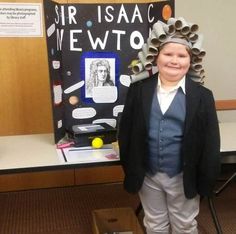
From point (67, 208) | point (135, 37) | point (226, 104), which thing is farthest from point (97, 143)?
point (226, 104)

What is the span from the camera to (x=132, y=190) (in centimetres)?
166

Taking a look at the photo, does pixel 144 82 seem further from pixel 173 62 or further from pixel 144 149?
pixel 144 149

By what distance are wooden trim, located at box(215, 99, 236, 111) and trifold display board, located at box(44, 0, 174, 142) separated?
1217 millimetres

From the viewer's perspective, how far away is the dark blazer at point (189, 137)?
1515 millimetres

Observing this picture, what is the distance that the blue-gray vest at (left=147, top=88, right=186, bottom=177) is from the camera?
5.06 feet

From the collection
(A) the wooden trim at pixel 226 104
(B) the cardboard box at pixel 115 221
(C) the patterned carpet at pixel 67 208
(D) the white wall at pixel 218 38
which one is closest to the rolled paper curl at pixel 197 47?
(B) the cardboard box at pixel 115 221

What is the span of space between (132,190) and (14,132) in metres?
1.41

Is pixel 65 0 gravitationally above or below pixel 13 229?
above

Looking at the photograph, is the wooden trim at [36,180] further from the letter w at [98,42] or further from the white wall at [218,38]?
the white wall at [218,38]

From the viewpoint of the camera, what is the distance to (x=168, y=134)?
1.55 metres

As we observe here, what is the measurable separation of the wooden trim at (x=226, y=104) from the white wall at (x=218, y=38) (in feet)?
0.14

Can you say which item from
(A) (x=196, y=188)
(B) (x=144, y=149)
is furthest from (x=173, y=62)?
(A) (x=196, y=188)

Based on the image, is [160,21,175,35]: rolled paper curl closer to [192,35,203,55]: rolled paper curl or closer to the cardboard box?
[192,35,203,55]: rolled paper curl

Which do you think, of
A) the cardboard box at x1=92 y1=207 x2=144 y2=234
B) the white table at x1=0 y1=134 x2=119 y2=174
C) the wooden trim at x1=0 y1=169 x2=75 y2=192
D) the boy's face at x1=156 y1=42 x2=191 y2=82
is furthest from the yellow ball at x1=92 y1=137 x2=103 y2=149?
the wooden trim at x1=0 y1=169 x2=75 y2=192
